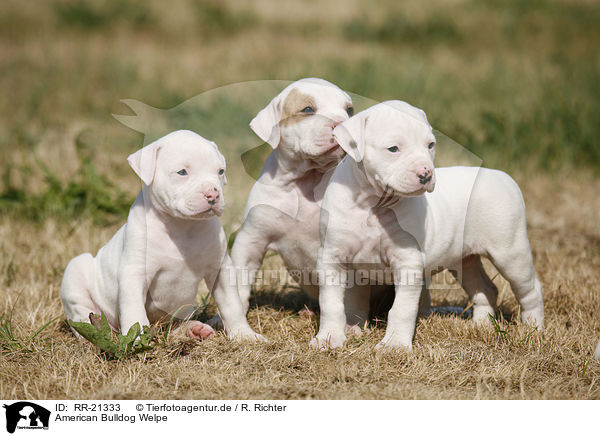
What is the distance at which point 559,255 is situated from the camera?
5.57 m

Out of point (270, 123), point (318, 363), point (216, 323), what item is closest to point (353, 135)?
point (270, 123)

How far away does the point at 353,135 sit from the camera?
3.47m

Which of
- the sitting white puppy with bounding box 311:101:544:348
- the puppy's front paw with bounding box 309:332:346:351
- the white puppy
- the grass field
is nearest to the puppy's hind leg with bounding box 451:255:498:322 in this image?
the sitting white puppy with bounding box 311:101:544:348

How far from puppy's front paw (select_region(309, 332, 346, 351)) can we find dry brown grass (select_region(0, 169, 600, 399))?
0.06m

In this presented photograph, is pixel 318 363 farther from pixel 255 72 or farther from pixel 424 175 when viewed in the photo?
pixel 255 72

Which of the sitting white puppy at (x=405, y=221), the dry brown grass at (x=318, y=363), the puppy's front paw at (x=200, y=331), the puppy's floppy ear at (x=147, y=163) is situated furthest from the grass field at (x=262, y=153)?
the puppy's floppy ear at (x=147, y=163)

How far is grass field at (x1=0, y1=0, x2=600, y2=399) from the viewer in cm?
348

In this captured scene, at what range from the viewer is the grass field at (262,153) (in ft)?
11.4

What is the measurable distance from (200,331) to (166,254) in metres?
0.54

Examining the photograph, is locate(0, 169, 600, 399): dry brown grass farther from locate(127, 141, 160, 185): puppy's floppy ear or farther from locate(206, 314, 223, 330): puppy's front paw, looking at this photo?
locate(127, 141, 160, 185): puppy's floppy ear

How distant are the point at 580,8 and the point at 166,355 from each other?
16.3m
